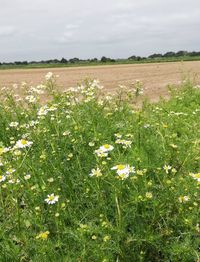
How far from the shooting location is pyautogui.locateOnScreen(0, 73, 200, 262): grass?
2734 millimetres

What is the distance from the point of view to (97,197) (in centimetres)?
306

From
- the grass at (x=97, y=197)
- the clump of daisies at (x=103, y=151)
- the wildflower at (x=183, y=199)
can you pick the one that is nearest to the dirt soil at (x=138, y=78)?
the grass at (x=97, y=197)

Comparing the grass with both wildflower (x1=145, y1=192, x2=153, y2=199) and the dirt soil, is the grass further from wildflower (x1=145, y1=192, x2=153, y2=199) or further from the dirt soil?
the dirt soil

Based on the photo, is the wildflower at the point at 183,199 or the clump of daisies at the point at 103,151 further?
the clump of daisies at the point at 103,151

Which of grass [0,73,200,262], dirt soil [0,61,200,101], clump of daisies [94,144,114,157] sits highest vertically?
clump of daisies [94,144,114,157]

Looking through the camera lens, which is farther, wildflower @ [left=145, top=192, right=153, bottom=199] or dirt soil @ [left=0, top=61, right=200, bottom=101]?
dirt soil @ [left=0, top=61, right=200, bottom=101]

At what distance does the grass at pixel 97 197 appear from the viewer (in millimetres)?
2734

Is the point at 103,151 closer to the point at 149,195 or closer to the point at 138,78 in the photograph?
the point at 149,195

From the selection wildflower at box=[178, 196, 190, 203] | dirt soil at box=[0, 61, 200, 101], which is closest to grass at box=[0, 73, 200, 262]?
wildflower at box=[178, 196, 190, 203]

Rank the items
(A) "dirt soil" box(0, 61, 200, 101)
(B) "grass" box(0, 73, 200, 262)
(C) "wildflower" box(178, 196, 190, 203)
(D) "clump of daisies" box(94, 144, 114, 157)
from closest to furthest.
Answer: (B) "grass" box(0, 73, 200, 262)
(C) "wildflower" box(178, 196, 190, 203)
(D) "clump of daisies" box(94, 144, 114, 157)
(A) "dirt soil" box(0, 61, 200, 101)

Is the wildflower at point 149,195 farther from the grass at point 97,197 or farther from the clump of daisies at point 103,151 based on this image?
the clump of daisies at point 103,151

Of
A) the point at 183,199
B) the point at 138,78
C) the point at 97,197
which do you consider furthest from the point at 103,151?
the point at 138,78

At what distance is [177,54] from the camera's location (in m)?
85.6


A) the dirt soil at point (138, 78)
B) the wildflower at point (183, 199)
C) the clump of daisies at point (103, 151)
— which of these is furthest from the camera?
the dirt soil at point (138, 78)
